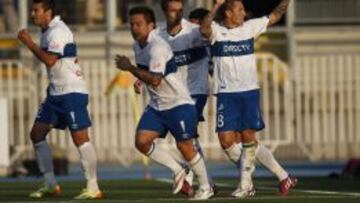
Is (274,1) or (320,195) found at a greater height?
(274,1)

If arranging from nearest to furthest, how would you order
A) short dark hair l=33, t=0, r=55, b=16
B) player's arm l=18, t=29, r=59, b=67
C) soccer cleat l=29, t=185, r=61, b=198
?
player's arm l=18, t=29, r=59, b=67, short dark hair l=33, t=0, r=55, b=16, soccer cleat l=29, t=185, r=61, b=198

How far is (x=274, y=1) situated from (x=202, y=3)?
161cm

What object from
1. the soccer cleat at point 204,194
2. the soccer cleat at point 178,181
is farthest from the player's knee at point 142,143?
the soccer cleat at point 204,194

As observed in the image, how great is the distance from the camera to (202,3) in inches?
1398

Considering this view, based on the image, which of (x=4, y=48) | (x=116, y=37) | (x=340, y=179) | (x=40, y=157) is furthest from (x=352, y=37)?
(x=40, y=157)

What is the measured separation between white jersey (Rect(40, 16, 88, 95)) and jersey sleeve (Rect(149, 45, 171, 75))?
163 centimetres

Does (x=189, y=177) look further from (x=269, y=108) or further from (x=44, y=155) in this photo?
(x=269, y=108)

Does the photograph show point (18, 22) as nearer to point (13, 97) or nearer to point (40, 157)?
point (13, 97)

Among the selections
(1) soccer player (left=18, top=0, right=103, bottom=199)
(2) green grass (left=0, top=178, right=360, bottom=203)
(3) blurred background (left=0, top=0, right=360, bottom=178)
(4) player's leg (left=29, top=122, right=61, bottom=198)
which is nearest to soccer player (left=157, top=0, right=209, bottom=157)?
(2) green grass (left=0, top=178, right=360, bottom=203)

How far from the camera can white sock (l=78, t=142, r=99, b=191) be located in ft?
64.1

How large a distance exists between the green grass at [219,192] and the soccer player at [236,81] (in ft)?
1.96

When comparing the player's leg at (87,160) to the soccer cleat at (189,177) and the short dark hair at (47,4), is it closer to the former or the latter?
the soccer cleat at (189,177)

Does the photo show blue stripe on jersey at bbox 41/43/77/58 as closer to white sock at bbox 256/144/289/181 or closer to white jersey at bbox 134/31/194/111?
white jersey at bbox 134/31/194/111

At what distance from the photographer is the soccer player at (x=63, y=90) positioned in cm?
1955
